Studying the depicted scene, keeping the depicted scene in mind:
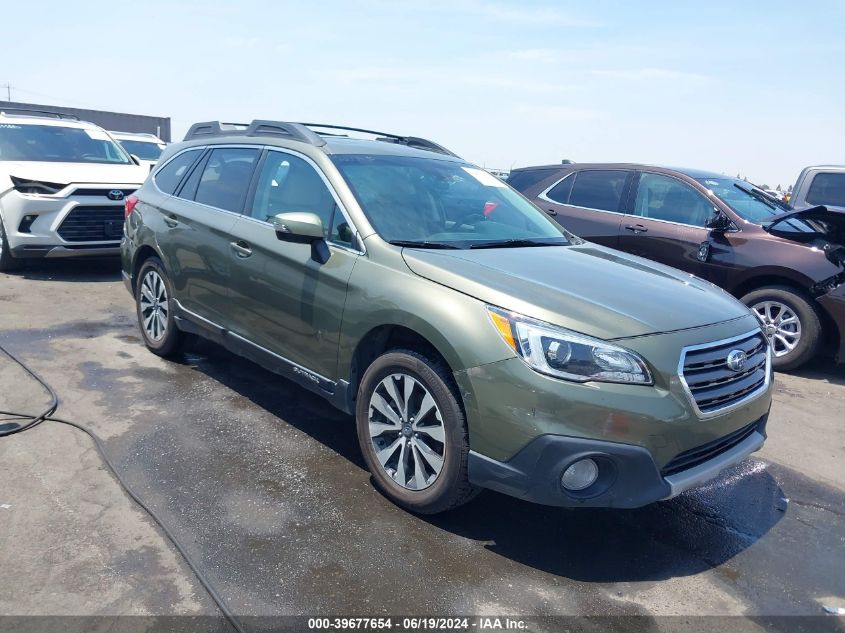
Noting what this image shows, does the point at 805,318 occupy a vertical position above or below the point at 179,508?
above

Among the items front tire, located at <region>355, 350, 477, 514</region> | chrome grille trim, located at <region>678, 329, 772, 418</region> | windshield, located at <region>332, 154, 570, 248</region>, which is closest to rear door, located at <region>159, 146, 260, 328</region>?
windshield, located at <region>332, 154, 570, 248</region>

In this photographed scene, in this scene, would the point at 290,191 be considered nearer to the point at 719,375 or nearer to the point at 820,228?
the point at 719,375

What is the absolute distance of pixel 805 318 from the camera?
6238mm

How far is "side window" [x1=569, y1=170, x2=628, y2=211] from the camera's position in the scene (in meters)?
7.58

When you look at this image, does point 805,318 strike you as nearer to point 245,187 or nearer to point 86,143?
point 245,187

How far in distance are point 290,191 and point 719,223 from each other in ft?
14.2

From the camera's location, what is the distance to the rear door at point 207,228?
4.57 metres

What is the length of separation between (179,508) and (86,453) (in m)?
0.89

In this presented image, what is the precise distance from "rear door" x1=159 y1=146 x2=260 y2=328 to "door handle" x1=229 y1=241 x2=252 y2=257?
0.08m

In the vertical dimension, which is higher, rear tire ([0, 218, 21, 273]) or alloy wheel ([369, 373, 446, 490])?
alloy wheel ([369, 373, 446, 490])

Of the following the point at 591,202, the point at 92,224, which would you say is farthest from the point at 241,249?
the point at 92,224

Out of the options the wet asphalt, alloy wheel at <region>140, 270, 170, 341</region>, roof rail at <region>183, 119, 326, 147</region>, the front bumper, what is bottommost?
the wet asphalt

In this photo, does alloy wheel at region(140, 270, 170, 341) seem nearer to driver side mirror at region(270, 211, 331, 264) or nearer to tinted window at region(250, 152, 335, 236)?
tinted window at region(250, 152, 335, 236)

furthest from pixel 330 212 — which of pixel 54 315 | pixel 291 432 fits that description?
pixel 54 315
